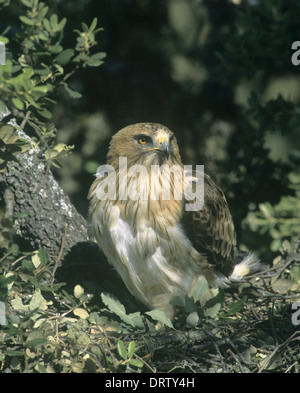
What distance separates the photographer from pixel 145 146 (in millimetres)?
4887

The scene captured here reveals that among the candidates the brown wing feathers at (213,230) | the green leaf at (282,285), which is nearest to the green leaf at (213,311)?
the brown wing feathers at (213,230)

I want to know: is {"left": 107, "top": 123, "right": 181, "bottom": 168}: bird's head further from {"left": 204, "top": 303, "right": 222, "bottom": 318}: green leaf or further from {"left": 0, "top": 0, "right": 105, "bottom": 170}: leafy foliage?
{"left": 204, "top": 303, "right": 222, "bottom": 318}: green leaf

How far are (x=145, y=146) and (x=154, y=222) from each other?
69 centimetres

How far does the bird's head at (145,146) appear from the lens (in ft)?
15.8

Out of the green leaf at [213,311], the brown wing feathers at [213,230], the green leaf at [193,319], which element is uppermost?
the brown wing feathers at [213,230]

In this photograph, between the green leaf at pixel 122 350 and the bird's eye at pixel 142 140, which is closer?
the green leaf at pixel 122 350

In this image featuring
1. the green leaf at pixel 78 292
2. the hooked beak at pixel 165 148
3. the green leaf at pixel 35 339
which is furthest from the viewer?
the hooked beak at pixel 165 148

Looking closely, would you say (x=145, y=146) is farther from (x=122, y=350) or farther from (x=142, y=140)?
(x=122, y=350)

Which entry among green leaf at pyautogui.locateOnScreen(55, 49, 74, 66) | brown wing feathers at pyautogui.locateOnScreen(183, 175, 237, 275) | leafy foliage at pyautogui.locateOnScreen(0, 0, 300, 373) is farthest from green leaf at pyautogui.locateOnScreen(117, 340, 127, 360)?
green leaf at pyautogui.locateOnScreen(55, 49, 74, 66)

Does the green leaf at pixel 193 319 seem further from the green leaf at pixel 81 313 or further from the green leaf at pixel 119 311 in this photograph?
the green leaf at pixel 81 313

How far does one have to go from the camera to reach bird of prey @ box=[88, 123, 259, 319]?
4586mm

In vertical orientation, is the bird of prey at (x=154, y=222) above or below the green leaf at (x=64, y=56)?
below
